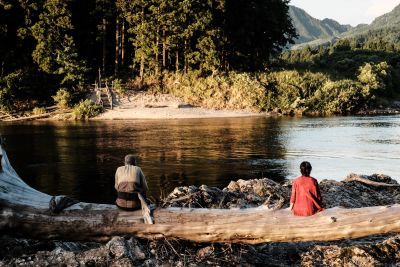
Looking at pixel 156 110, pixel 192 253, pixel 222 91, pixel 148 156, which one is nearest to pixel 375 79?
pixel 222 91

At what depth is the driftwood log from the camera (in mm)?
7746

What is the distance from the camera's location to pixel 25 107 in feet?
173

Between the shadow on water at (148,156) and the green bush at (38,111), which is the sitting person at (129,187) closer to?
the shadow on water at (148,156)

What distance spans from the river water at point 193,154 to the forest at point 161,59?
1641 cm

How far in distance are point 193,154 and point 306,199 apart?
1569 centimetres

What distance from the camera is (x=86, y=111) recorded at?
49.1 meters

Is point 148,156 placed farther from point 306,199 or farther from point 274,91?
point 274,91

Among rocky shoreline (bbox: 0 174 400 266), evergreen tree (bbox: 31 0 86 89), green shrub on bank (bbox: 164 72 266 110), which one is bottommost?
rocky shoreline (bbox: 0 174 400 266)

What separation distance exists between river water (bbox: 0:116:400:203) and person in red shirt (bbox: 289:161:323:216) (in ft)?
25.3

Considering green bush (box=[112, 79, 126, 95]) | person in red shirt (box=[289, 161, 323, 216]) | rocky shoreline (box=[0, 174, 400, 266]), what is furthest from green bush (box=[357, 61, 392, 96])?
person in red shirt (box=[289, 161, 323, 216])

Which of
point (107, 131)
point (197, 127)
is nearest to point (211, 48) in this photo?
point (197, 127)

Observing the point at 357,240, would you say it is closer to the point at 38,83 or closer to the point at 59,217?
the point at 59,217

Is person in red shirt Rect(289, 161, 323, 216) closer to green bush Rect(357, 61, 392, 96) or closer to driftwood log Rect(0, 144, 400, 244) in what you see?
driftwood log Rect(0, 144, 400, 244)

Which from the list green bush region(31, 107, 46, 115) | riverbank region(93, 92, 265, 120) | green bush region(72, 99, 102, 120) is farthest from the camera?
green bush region(31, 107, 46, 115)
